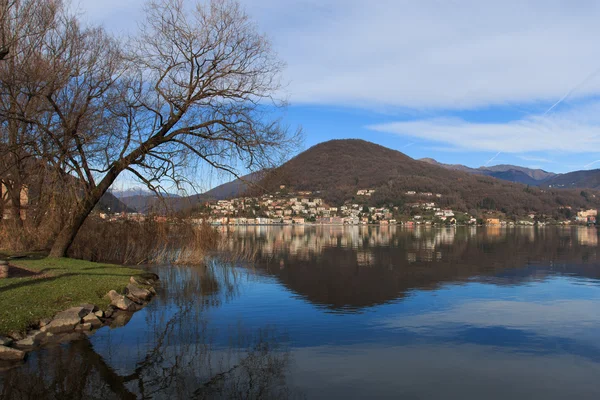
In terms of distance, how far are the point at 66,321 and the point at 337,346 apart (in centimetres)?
661

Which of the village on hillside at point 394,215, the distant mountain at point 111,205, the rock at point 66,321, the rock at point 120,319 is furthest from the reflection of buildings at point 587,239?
the rock at point 66,321

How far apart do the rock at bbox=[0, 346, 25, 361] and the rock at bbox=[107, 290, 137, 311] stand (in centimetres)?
458

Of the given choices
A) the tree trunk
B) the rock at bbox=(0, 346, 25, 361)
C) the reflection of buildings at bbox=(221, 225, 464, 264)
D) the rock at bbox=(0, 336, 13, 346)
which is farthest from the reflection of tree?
the reflection of buildings at bbox=(221, 225, 464, 264)

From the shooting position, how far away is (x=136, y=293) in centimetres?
1546

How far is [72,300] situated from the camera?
41.6 feet

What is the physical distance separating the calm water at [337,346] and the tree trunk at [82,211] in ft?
14.5

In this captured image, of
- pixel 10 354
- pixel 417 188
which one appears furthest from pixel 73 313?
pixel 417 188

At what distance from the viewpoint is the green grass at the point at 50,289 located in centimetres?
1078

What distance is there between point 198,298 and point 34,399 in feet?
31.4

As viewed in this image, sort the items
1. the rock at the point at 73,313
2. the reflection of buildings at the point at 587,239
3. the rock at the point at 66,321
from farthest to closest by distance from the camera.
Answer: the reflection of buildings at the point at 587,239 < the rock at the point at 73,313 < the rock at the point at 66,321

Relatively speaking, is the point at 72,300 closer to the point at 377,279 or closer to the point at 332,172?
the point at 377,279

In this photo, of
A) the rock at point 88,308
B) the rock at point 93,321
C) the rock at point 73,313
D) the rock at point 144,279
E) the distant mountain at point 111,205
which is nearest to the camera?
the rock at point 73,313

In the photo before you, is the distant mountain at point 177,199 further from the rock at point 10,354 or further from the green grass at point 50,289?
the rock at point 10,354

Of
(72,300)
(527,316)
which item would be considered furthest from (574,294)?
(72,300)
